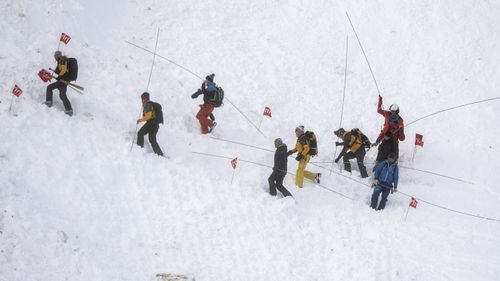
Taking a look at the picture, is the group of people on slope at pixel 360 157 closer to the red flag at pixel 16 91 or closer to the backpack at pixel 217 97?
the backpack at pixel 217 97

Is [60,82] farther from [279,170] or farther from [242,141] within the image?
[279,170]

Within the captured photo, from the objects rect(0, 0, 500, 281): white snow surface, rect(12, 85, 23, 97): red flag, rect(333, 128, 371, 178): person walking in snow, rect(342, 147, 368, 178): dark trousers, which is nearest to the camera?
rect(0, 0, 500, 281): white snow surface

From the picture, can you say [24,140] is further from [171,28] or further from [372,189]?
[372,189]

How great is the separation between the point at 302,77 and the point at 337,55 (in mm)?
1947

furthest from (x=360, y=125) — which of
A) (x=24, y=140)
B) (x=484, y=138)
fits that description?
(x=24, y=140)

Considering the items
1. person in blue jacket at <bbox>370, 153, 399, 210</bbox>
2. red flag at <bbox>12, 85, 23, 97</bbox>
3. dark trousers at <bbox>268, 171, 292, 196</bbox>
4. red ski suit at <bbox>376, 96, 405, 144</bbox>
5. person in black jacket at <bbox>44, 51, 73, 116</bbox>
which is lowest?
dark trousers at <bbox>268, 171, 292, 196</bbox>

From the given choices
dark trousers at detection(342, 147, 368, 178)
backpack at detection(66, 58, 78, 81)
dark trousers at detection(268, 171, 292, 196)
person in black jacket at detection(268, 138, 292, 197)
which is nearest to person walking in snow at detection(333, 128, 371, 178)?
dark trousers at detection(342, 147, 368, 178)

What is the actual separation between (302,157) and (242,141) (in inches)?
103

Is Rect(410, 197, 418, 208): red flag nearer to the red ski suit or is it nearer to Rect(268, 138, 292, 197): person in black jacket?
the red ski suit

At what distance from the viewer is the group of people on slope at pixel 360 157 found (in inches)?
522

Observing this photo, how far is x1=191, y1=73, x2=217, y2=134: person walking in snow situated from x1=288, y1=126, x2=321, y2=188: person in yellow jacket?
2795mm

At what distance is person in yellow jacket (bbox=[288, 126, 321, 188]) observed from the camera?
13453 mm

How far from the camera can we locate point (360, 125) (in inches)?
675

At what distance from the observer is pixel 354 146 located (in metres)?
14.8
